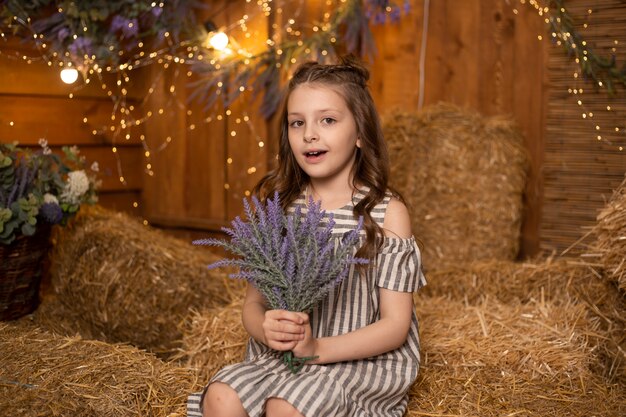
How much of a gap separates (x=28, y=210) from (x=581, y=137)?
8.25ft

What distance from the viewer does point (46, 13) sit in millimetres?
3547

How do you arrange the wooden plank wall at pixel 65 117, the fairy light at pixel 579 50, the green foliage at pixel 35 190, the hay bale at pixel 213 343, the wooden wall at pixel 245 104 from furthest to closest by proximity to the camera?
the wooden wall at pixel 245 104
the wooden plank wall at pixel 65 117
the fairy light at pixel 579 50
the green foliage at pixel 35 190
the hay bale at pixel 213 343

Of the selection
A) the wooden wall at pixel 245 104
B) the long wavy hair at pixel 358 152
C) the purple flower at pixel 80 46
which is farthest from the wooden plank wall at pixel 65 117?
the long wavy hair at pixel 358 152

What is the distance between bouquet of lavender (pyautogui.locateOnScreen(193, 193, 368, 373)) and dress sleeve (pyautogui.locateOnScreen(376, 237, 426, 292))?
23 cm

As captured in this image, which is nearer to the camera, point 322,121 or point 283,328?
point 283,328

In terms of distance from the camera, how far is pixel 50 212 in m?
2.94

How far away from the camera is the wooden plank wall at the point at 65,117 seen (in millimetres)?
3322

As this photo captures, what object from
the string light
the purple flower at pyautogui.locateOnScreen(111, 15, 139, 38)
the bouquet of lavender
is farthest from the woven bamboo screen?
the purple flower at pyautogui.locateOnScreen(111, 15, 139, 38)

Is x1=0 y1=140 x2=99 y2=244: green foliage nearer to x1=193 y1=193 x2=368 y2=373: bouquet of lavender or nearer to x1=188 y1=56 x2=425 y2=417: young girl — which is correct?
x1=188 y1=56 x2=425 y2=417: young girl

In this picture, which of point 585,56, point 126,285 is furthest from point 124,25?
point 585,56

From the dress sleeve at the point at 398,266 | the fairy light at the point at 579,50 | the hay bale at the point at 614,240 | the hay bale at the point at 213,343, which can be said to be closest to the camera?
the dress sleeve at the point at 398,266

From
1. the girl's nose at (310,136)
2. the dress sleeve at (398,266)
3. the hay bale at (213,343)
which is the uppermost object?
the girl's nose at (310,136)

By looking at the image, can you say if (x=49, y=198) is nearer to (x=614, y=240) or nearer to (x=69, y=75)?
(x=69, y=75)

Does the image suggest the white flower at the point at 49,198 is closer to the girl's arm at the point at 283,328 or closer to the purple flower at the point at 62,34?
the purple flower at the point at 62,34
